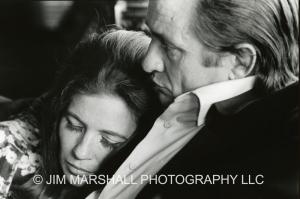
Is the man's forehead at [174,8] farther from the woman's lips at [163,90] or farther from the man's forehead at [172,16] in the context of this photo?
the woman's lips at [163,90]

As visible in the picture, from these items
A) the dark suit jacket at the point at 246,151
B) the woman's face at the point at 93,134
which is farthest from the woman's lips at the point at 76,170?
the dark suit jacket at the point at 246,151

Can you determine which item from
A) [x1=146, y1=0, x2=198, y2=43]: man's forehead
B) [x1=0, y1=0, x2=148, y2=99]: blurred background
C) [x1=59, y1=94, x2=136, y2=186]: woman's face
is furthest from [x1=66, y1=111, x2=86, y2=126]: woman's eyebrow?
[x1=146, y1=0, x2=198, y2=43]: man's forehead

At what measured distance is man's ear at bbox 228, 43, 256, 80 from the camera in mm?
671

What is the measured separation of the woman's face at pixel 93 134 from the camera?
2.47ft

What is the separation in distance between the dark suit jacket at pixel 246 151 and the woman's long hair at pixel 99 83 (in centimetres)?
13

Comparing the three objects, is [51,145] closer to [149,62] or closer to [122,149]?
[122,149]

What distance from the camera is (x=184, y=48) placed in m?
0.70

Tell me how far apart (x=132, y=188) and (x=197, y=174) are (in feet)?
0.41

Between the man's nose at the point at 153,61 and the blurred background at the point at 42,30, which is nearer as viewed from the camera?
the man's nose at the point at 153,61

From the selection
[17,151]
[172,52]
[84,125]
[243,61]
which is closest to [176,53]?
[172,52]

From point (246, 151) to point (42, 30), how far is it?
54 cm

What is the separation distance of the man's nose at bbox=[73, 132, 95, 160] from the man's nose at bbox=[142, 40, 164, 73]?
159 millimetres

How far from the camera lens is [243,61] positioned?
26.9 inches

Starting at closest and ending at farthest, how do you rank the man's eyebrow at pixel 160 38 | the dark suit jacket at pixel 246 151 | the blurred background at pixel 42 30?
the dark suit jacket at pixel 246 151 → the man's eyebrow at pixel 160 38 → the blurred background at pixel 42 30
